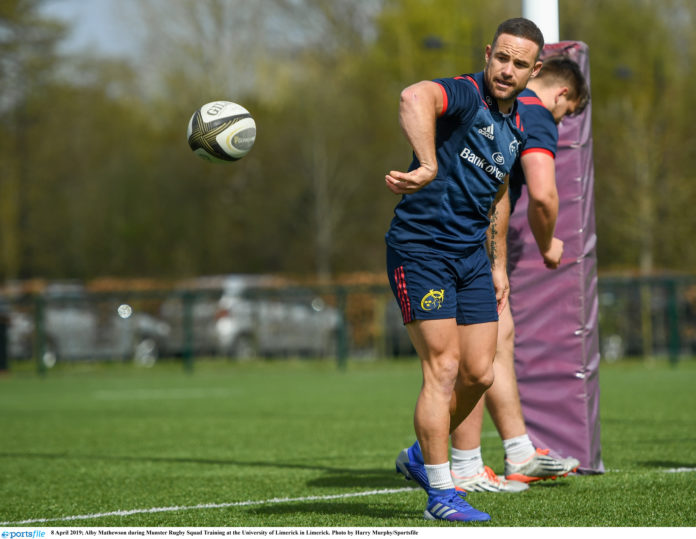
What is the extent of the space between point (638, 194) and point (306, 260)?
1255cm

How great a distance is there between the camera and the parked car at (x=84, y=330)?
2148cm

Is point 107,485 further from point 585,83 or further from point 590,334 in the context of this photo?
point 585,83

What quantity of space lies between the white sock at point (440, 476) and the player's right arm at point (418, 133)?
1.25 m

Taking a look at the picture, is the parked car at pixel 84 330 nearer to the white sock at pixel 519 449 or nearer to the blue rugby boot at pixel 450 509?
the white sock at pixel 519 449

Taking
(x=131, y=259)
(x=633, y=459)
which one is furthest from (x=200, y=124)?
(x=131, y=259)

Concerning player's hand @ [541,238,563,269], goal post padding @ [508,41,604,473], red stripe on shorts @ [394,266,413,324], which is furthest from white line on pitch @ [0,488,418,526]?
player's hand @ [541,238,563,269]

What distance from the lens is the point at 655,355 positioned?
68.9 ft

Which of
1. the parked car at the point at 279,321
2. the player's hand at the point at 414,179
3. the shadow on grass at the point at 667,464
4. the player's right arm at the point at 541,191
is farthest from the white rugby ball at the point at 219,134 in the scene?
the parked car at the point at 279,321

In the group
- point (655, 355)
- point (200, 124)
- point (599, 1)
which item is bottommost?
point (655, 355)

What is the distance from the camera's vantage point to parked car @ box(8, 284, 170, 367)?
70.5ft

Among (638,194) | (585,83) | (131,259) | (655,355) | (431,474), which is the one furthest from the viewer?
(131,259)

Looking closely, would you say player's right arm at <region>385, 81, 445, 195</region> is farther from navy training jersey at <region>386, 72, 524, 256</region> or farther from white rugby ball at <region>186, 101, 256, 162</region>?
white rugby ball at <region>186, 101, 256, 162</region>

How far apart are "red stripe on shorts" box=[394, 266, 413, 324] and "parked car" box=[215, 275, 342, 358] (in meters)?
17.3

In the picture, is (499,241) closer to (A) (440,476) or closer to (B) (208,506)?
(A) (440,476)
